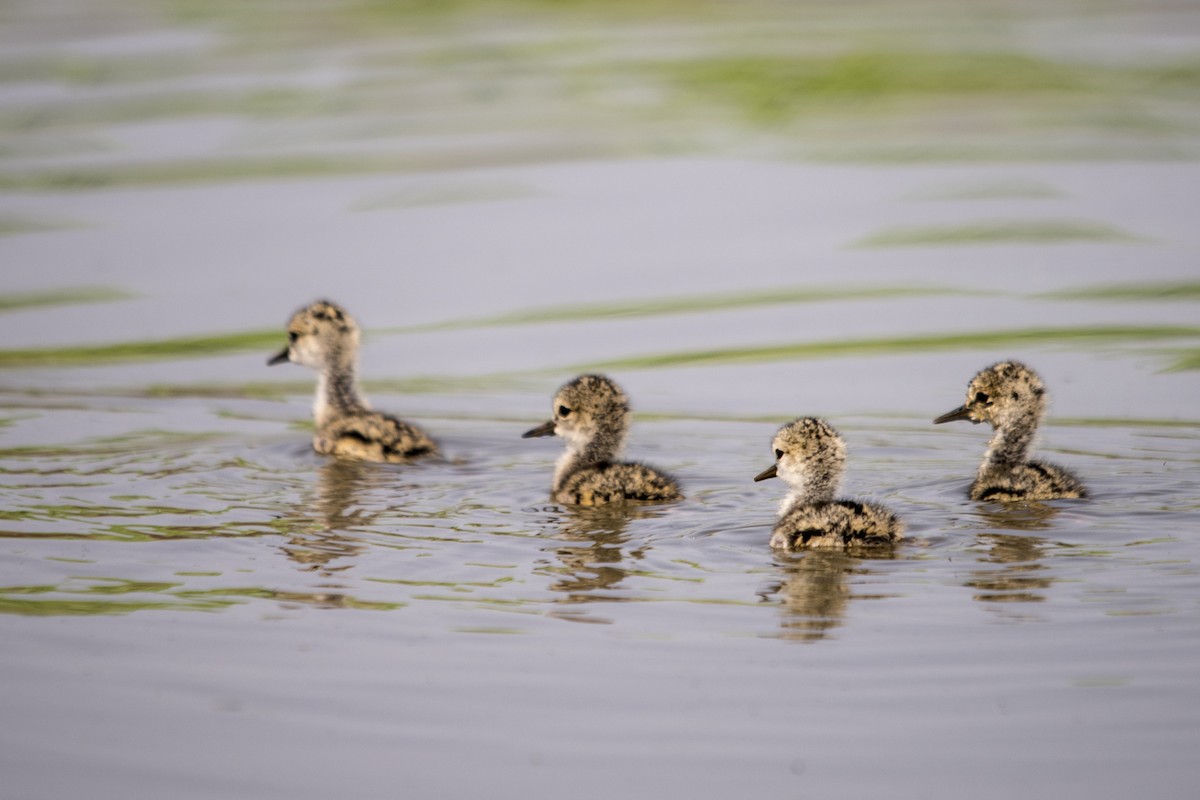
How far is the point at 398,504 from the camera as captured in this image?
26.2ft

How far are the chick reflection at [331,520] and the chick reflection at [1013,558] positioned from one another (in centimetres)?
222

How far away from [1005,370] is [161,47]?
1233cm

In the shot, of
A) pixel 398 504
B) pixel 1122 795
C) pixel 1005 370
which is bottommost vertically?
pixel 1122 795

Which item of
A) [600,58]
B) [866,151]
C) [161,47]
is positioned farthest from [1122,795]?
[161,47]

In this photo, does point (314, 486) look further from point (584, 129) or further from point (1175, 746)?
point (584, 129)

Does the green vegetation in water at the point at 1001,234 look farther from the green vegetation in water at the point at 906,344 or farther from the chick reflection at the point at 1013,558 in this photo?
the chick reflection at the point at 1013,558

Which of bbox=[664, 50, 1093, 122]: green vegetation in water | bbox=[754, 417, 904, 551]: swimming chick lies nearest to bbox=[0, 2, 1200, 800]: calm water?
bbox=[754, 417, 904, 551]: swimming chick

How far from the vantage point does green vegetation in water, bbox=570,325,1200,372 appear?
10.8 meters

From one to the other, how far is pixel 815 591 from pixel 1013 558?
0.82m

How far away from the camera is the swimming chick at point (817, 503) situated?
279 inches

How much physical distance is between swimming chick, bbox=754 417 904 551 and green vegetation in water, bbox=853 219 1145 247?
516cm

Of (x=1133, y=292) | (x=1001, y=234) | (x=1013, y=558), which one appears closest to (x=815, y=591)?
(x=1013, y=558)

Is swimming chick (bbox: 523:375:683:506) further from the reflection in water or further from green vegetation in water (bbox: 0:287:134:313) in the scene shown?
green vegetation in water (bbox: 0:287:134:313)

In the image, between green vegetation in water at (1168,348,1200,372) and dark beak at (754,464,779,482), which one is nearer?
dark beak at (754,464,779,482)
